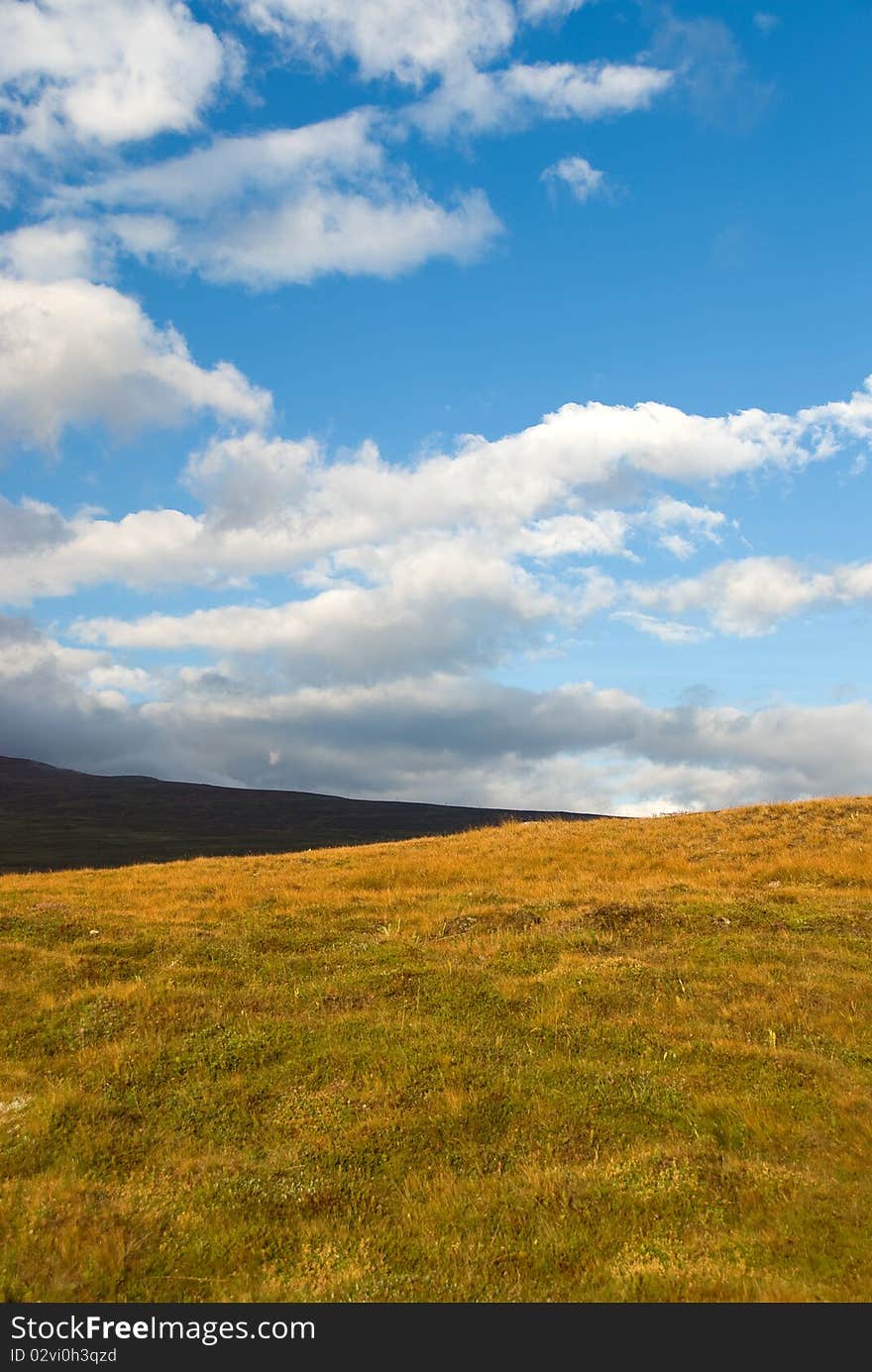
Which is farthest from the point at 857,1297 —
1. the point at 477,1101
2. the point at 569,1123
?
the point at 477,1101

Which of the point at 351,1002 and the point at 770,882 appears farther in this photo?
the point at 770,882

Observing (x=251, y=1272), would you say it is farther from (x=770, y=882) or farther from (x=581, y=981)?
(x=770, y=882)

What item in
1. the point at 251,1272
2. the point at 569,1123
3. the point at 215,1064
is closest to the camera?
the point at 251,1272

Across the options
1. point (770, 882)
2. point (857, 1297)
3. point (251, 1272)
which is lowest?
point (251, 1272)

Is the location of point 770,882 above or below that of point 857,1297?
above

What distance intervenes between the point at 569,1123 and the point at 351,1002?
20.4 feet

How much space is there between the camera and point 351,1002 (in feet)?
56.2

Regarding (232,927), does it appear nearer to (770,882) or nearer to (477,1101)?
(477,1101)

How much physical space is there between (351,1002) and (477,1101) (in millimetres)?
4960

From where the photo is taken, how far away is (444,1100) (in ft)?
42.2

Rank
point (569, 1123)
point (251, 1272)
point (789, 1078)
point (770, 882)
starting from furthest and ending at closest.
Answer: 1. point (770, 882)
2. point (789, 1078)
3. point (569, 1123)
4. point (251, 1272)

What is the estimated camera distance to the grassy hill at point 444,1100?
359 inches

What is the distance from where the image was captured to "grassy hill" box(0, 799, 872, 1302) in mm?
9125
